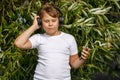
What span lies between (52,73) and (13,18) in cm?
141

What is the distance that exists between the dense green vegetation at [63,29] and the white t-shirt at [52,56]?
0.90m

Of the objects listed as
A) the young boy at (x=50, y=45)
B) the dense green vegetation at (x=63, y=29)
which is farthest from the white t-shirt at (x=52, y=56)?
the dense green vegetation at (x=63, y=29)

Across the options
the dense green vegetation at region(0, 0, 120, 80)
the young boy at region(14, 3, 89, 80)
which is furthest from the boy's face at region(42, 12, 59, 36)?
the dense green vegetation at region(0, 0, 120, 80)

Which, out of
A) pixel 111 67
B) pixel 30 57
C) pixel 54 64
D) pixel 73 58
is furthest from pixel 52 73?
pixel 111 67

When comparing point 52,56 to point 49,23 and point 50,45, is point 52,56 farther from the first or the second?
point 49,23

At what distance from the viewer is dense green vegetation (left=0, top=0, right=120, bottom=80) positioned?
4.99 m

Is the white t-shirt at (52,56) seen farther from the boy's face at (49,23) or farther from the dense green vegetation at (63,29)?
the dense green vegetation at (63,29)

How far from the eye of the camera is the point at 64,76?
3971 millimetres

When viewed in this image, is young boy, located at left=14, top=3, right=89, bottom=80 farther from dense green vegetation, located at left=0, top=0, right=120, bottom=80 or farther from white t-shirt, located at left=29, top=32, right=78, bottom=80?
dense green vegetation, located at left=0, top=0, right=120, bottom=80

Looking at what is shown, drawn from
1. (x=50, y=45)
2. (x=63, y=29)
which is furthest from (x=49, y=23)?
(x=63, y=29)

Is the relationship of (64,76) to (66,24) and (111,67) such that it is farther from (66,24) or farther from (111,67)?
(111,67)

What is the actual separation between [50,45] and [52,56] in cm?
10

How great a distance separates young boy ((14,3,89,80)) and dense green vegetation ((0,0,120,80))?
2.91 ft

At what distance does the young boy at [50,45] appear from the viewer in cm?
392
